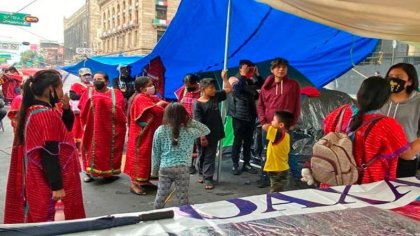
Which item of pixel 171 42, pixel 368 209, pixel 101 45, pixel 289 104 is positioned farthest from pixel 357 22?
pixel 101 45

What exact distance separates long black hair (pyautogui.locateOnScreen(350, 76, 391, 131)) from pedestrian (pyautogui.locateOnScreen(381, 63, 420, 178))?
54 centimetres

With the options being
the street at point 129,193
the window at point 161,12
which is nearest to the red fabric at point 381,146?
the street at point 129,193

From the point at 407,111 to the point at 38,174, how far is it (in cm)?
250

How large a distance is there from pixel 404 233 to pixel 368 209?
0.92ft

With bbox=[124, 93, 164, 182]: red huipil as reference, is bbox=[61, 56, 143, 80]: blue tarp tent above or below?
above

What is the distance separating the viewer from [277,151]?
154 inches

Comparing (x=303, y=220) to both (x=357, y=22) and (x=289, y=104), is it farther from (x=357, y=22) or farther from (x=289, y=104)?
(x=289, y=104)

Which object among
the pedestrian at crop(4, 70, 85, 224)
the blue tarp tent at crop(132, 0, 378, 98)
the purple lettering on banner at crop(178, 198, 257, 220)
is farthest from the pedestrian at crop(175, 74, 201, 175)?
the purple lettering on banner at crop(178, 198, 257, 220)

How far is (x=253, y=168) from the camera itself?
18.9 ft

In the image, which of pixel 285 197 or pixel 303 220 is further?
pixel 285 197

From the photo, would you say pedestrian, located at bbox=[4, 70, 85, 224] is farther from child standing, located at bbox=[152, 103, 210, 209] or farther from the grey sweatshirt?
the grey sweatshirt

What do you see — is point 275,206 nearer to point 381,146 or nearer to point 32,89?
point 381,146

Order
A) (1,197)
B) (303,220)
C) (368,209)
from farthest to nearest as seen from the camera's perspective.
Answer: (1,197) < (368,209) < (303,220)

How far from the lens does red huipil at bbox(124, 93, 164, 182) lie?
4379 millimetres
